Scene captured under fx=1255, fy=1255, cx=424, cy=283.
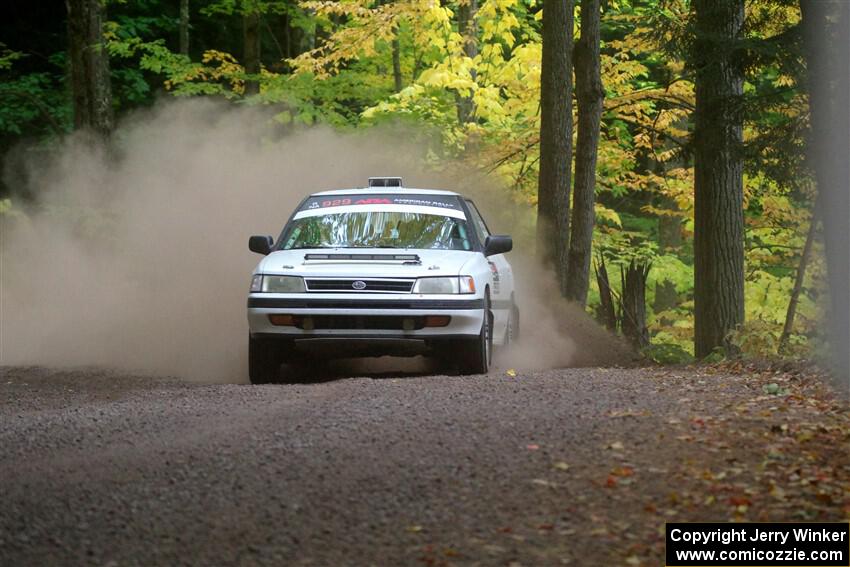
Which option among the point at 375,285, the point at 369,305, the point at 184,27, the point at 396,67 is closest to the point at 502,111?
the point at 396,67

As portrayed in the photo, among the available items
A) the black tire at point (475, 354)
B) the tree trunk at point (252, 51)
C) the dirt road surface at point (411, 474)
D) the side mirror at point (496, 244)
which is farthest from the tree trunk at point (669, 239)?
the dirt road surface at point (411, 474)

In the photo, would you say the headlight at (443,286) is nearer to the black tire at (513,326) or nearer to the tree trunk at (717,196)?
the black tire at (513,326)

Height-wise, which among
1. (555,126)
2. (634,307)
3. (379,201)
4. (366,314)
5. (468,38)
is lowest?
(634,307)

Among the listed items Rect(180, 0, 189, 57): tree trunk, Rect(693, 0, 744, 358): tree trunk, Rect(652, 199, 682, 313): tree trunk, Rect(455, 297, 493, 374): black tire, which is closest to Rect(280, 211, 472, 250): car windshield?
Rect(455, 297, 493, 374): black tire

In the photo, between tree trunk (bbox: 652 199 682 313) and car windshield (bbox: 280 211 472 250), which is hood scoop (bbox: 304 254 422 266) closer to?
car windshield (bbox: 280 211 472 250)

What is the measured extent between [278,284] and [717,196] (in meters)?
7.10

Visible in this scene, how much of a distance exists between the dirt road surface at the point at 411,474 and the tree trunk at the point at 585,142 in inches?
435

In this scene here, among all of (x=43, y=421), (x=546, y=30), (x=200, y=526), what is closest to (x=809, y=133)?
(x=546, y=30)

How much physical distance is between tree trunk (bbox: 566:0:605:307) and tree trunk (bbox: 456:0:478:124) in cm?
580

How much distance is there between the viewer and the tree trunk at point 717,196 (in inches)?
599

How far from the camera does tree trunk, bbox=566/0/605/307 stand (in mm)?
20719

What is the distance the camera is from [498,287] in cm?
1354

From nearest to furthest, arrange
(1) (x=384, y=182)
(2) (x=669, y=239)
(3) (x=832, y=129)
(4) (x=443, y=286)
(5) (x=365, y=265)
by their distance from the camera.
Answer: (4) (x=443, y=286)
(5) (x=365, y=265)
(3) (x=832, y=129)
(1) (x=384, y=182)
(2) (x=669, y=239)

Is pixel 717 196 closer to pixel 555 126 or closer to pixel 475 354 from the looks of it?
pixel 555 126
